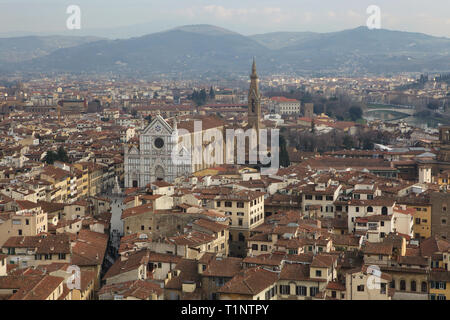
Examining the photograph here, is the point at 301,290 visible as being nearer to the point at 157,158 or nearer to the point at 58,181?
the point at 58,181

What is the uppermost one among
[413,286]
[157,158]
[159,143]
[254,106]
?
[254,106]

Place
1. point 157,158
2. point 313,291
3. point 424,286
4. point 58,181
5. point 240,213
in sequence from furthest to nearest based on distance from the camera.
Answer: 1. point 157,158
2. point 58,181
3. point 240,213
4. point 424,286
5. point 313,291

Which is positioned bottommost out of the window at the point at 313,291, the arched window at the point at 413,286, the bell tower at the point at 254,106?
the arched window at the point at 413,286

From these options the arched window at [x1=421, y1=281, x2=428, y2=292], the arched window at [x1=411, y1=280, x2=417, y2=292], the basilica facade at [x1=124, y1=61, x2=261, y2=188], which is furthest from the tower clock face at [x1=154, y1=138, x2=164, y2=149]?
the arched window at [x1=421, y1=281, x2=428, y2=292]

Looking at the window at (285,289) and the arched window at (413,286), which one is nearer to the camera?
the window at (285,289)

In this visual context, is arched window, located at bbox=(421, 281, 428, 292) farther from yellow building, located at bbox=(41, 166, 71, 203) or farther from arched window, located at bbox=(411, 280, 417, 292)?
yellow building, located at bbox=(41, 166, 71, 203)

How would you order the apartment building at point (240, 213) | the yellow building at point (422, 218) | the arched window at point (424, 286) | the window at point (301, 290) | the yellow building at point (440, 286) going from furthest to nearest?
the yellow building at point (422, 218) < the apartment building at point (240, 213) < the arched window at point (424, 286) < the yellow building at point (440, 286) < the window at point (301, 290)

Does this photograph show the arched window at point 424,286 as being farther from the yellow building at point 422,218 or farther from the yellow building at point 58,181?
the yellow building at point 58,181

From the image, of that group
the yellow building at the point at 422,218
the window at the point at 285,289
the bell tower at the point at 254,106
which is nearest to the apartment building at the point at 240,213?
the yellow building at the point at 422,218

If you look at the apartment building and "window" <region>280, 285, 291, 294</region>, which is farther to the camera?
the apartment building

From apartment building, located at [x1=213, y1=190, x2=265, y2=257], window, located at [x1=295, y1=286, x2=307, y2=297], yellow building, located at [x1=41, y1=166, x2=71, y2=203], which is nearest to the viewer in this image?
window, located at [x1=295, y1=286, x2=307, y2=297]

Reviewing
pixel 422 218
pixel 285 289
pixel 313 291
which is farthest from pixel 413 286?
pixel 422 218
